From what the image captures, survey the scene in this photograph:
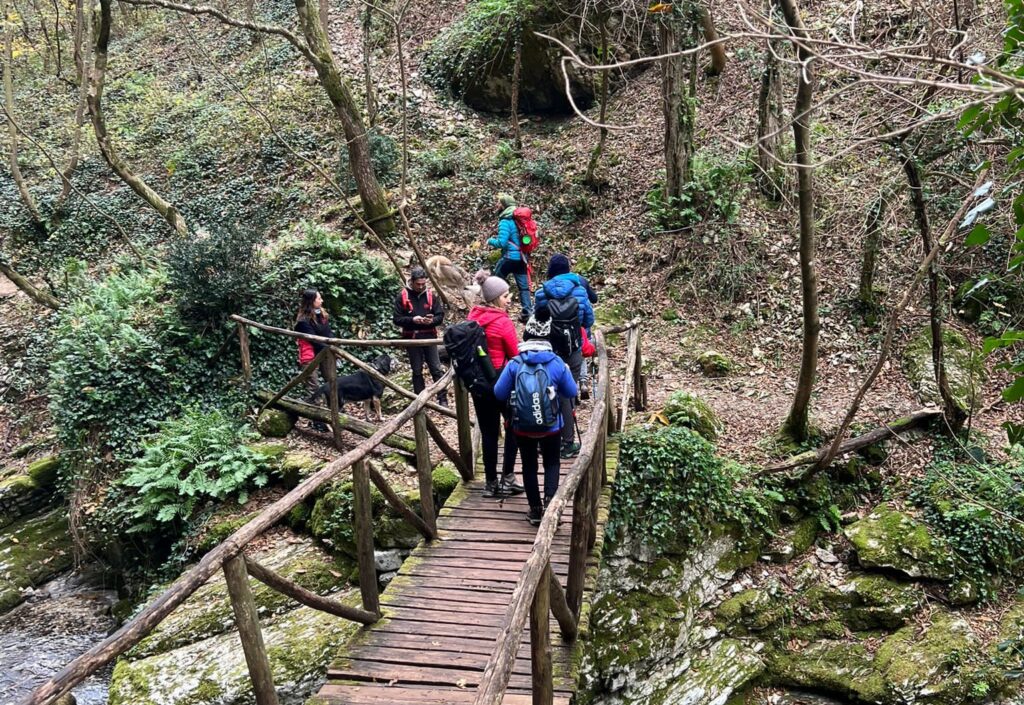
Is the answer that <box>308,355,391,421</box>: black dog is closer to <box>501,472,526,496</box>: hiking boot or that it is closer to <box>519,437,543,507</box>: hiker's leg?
<box>501,472,526,496</box>: hiking boot

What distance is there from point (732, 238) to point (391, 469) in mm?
7782

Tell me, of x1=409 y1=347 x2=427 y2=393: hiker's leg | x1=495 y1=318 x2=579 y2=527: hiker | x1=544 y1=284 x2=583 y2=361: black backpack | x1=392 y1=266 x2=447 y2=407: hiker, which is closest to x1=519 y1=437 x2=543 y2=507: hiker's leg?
x1=495 y1=318 x2=579 y2=527: hiker

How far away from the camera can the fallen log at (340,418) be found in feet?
29.1

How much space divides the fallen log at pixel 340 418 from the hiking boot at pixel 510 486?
2232 millimetres

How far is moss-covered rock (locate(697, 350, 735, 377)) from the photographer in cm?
1102

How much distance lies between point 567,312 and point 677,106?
705 centimetres

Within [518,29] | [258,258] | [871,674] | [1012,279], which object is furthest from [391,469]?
[518,29]

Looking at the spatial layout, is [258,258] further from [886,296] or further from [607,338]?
[886,296]

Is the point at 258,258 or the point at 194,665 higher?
the point at 258,258

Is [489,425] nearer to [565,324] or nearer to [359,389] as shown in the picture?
[565,324]

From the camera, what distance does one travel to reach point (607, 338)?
485 inches

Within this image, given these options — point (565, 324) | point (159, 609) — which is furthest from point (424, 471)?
point (159, 609)

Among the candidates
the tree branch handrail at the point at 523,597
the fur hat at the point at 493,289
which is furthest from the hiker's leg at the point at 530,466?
the fur hat at the point at 493,289

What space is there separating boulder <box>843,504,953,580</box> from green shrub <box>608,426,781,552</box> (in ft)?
3.59
